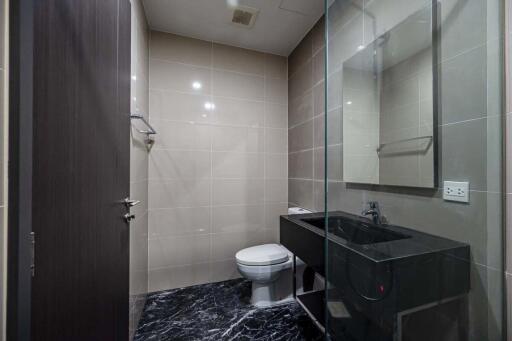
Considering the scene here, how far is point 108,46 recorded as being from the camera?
85cm

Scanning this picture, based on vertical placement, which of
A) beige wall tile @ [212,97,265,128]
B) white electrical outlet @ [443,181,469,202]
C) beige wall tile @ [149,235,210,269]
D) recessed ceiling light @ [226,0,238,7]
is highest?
recessed ceiling light @ [226,0,238,7]

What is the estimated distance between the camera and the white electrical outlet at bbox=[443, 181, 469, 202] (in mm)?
838

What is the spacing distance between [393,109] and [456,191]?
496 mm

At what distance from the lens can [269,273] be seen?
165 cm

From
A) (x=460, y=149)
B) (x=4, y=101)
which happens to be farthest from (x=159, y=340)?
(x=460, y=149)

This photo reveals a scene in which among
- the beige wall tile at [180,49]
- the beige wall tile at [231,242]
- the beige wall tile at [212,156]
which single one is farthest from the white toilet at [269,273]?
the beige wall tile at [180,49]

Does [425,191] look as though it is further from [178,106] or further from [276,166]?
[178,106]

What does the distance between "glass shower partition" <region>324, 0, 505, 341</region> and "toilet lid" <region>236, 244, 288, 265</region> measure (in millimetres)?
638

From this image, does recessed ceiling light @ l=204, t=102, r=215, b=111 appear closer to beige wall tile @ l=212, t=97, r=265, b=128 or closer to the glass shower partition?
beige wall tile @ l=212, t=97, r=265, b=128

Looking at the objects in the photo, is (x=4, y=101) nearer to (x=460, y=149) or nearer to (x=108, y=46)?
(x=108, y=46)

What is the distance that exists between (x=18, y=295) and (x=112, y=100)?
2.46 ft

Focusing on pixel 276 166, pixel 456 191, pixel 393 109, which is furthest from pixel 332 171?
pixel 276 166

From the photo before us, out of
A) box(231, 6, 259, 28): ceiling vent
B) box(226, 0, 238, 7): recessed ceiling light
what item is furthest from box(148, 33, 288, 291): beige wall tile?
box(226, 0, 238, 7): recessed ceiling light

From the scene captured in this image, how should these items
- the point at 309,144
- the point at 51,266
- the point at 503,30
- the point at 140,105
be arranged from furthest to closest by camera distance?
the point at 309,144 < the point at 140,105 < the point at 503,30 < the point at 51,266
